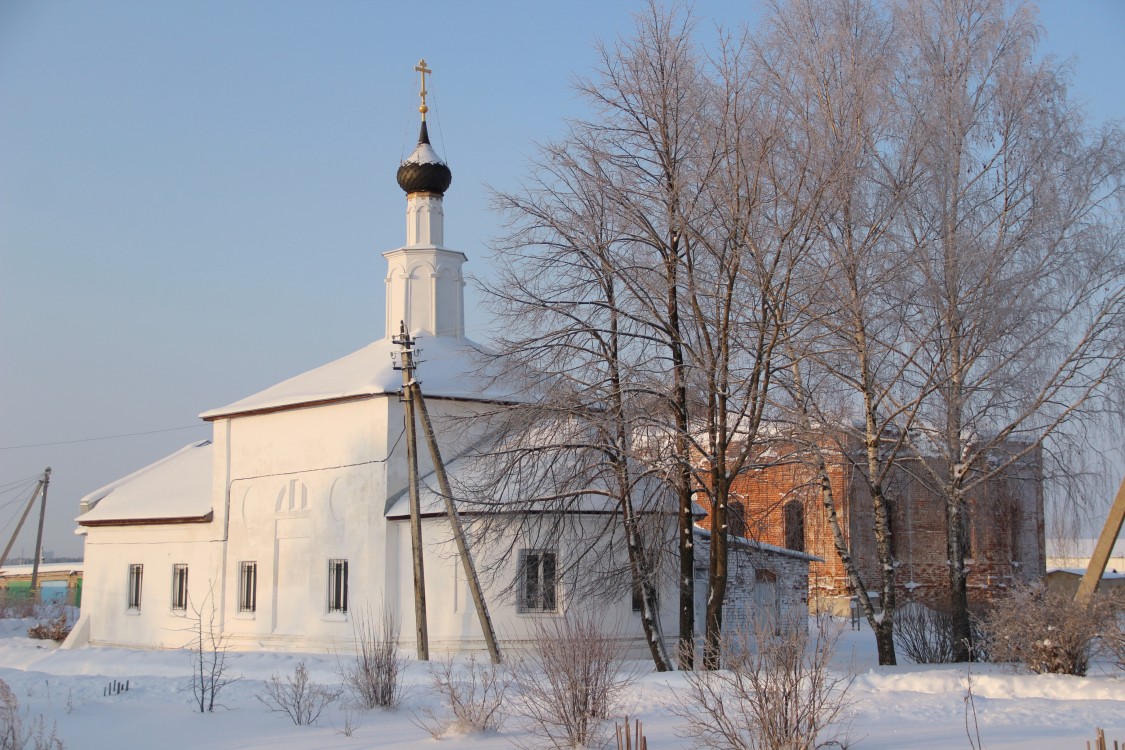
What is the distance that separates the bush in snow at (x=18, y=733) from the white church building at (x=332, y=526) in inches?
366

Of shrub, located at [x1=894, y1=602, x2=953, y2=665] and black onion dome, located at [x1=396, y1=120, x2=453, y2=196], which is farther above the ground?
black onion dome, located at [x1=396, y1=120, x2=453, y2=196]

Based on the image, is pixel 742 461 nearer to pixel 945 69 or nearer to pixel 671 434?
pixel 671 434

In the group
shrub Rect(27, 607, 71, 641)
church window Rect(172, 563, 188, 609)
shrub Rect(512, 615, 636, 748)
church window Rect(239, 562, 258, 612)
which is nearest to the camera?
shrub Rect(512, 615, 636, 748)

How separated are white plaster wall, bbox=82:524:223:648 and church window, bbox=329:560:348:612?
11.4 ft

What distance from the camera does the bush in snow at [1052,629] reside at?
1384 centimetres

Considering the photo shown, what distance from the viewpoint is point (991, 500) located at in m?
22.0

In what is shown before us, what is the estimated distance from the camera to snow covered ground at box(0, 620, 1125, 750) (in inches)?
414

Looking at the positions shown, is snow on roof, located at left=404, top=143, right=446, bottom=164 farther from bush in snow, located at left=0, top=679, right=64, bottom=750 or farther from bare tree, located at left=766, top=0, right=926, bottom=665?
bush in snow, located at left=0, top=679, right=64, bottom=750

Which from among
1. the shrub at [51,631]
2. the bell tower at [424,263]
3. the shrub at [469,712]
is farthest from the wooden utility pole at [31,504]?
the shrub at [469,712]

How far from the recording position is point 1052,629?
1398 cm

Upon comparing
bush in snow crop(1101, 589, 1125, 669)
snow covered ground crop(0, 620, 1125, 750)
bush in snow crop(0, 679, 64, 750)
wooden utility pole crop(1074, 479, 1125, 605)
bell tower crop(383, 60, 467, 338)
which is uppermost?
bell tower crop(383, 60, 467, 338)

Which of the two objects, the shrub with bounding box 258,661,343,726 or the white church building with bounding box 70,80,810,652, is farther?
the white church building with bounding box 70,80,810,652

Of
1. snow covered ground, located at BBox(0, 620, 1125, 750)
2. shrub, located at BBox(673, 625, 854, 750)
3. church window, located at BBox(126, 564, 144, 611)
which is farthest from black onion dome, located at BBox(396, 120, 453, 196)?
shrub, located at BBox(673, 625, 854, 750)

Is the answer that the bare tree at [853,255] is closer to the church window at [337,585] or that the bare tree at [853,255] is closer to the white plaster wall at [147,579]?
the church window at [337,585]
